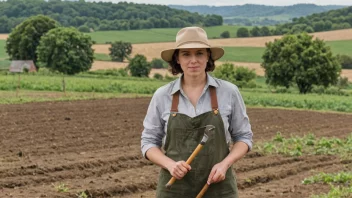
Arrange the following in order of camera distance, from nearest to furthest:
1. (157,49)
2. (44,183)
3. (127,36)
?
1. (44,183)
2. (157,49)
3. (127,36)

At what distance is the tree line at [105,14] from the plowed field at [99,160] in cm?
10534

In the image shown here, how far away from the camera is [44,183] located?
11805 mm

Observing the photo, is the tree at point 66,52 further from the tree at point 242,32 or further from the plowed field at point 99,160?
the tree at point 242,32

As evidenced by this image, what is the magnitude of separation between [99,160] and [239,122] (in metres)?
9.64

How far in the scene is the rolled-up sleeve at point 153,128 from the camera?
4691 millimetres

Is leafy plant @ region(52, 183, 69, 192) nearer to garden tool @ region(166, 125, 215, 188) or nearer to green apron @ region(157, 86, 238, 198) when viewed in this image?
green apron @ region(157, 86, 238, 198)

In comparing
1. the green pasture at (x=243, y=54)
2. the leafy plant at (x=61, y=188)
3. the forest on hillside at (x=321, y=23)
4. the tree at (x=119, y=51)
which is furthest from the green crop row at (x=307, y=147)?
the forest on hillside at (x=321, y=23)

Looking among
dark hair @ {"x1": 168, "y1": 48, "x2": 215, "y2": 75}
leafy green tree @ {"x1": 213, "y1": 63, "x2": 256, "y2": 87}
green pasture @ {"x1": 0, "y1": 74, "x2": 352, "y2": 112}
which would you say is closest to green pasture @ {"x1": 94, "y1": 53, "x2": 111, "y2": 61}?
leafy green tree @ {"x1": 213, "y1": 63, "x2": 256, "y2": 87}

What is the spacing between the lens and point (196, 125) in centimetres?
456

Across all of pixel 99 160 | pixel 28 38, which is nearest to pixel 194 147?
pixel 99 160

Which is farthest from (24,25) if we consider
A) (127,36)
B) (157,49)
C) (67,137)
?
(67,137)

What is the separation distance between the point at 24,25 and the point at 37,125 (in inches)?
2519

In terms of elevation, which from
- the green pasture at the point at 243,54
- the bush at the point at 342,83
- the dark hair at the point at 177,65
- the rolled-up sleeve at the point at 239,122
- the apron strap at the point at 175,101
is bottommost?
the bush at the point at 342,83

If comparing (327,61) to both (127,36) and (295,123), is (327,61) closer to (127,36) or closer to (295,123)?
(295,123)
